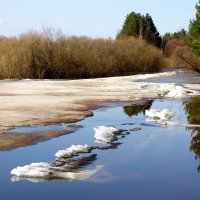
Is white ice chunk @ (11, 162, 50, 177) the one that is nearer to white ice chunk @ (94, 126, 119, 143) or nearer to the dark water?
the dark water

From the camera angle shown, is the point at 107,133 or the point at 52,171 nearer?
the point at 52,171

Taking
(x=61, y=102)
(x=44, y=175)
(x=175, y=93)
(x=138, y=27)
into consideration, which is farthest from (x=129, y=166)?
(x=138, y=27)

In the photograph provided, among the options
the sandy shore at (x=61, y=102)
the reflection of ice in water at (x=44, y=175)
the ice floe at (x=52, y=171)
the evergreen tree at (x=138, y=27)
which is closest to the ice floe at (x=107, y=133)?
the sandy shore at (x=61, y=102)

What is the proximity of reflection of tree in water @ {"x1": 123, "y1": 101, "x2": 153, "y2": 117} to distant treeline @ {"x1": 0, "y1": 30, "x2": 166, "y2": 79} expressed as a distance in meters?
13.9

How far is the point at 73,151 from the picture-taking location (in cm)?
809

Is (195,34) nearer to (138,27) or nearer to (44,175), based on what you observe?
(44,175)

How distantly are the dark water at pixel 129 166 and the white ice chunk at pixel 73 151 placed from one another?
16cm

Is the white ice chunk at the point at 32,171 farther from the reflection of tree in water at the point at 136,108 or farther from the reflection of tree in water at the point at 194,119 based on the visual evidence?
the reflection of tree in water at the point at 136,108

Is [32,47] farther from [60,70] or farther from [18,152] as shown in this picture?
[18,152]

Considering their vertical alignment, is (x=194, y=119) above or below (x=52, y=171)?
above

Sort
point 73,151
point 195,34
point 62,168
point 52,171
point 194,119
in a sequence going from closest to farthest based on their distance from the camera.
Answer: point 52,171
point 62,168
point 73,151
point 194,119
point 195,34

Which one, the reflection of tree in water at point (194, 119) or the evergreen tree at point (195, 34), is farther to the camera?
the evergreen tree at point (195, 34)

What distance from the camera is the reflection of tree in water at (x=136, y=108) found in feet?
44.0

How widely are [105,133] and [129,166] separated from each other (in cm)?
253
